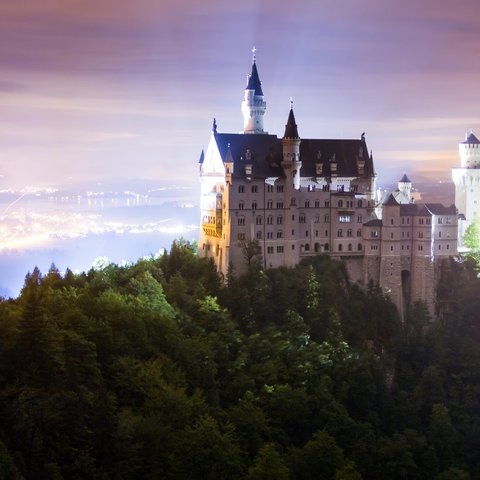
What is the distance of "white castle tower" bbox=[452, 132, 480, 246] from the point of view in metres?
88.7

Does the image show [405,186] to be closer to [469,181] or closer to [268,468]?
[469,181]

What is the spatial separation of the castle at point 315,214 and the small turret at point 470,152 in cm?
845

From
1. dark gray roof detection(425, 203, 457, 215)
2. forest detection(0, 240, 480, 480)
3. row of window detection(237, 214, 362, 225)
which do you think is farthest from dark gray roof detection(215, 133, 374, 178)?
forest detection(0, 240, 480, 480)

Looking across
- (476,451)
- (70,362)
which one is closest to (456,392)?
(476,451)

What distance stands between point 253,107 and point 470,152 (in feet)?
57.1

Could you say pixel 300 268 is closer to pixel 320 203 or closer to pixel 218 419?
pixel 320 203

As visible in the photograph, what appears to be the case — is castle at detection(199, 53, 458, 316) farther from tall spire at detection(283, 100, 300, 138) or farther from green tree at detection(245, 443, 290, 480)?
green tree at detection(245, 443, 290, 480)

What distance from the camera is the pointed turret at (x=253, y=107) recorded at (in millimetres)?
84750

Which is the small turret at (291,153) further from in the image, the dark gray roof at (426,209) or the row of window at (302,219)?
A: the dark gray roof at (426,209)

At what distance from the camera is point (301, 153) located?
8000cm

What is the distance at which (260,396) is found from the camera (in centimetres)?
6631

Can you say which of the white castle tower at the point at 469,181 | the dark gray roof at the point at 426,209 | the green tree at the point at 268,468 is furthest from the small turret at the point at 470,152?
the green tree at the point at 268,468

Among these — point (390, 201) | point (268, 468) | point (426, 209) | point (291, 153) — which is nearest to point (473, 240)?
point (426, 209)

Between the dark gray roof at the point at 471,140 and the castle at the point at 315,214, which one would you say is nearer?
the castle at the point at 315,214
